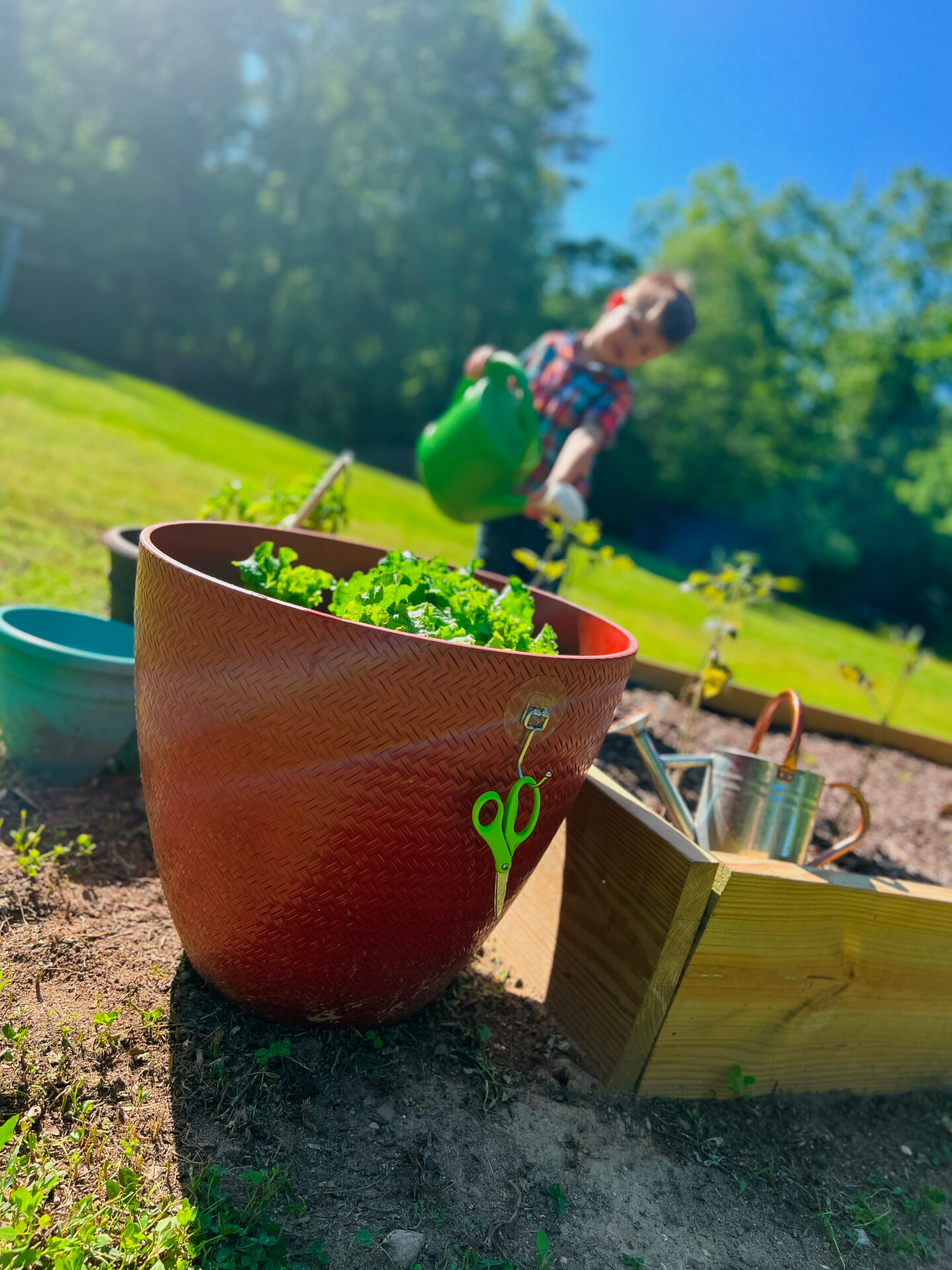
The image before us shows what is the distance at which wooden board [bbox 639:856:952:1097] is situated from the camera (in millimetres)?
1826

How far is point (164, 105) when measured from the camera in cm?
2534

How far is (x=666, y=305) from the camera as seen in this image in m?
3.35

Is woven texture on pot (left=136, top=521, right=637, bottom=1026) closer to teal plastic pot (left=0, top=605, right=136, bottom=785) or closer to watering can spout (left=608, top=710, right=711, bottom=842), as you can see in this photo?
watering can spout (left=608, top=710, right=711, bottom=842)

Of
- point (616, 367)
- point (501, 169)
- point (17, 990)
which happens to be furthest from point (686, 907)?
point (501, 169)

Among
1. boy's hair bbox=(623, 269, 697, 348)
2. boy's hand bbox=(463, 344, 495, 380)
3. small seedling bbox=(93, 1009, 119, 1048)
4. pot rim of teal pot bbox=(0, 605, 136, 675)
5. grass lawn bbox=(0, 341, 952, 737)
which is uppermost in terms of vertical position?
boy's hair bbox=(623, 269, 697, 348)

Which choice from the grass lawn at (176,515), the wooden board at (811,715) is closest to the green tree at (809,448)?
the grass lawn at (176,515)

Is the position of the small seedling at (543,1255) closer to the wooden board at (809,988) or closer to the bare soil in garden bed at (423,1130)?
the bare soil in garden bed at (423,1130)

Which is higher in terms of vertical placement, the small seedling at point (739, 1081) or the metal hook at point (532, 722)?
the metal hook at point (532, 722)

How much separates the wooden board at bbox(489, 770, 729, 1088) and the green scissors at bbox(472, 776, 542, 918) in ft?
1.36

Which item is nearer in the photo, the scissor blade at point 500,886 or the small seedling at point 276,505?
the scissor blade at point 500,886

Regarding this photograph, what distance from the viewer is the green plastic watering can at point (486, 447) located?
2.65 metres

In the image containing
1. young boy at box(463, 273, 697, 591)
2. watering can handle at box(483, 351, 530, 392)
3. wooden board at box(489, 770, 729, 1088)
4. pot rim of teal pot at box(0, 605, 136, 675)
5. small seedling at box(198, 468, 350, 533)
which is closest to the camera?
wooden board at box(489, 770, 729, 1088)

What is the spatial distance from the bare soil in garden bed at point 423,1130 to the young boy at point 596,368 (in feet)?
6.27

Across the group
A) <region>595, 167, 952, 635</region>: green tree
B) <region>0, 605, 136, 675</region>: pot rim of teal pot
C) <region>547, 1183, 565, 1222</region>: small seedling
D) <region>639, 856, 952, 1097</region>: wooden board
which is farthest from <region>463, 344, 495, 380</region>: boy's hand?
<region>595, 167, 952, 635</region>: green tree
